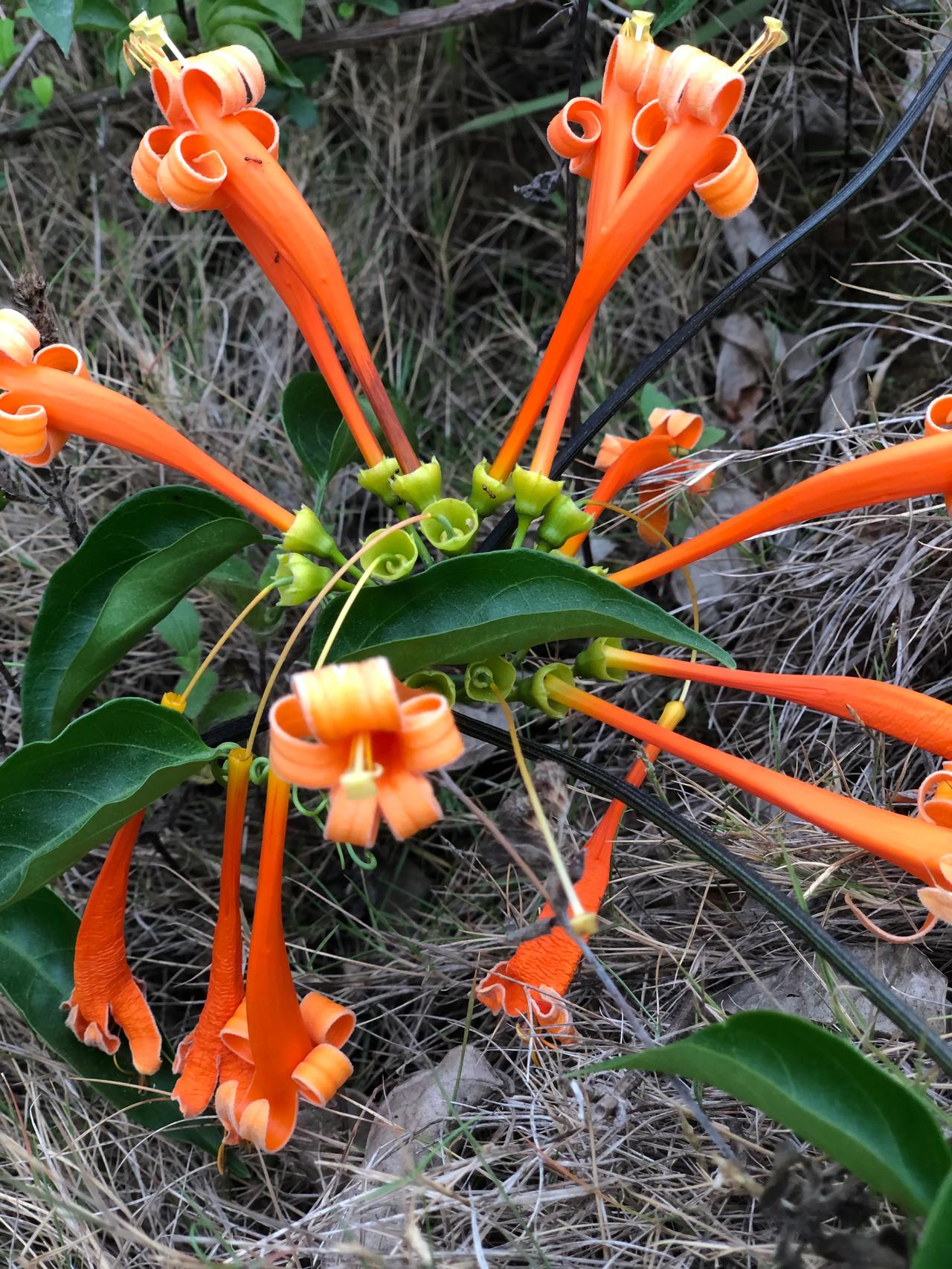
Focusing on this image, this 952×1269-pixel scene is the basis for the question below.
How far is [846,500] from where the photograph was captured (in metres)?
1.26

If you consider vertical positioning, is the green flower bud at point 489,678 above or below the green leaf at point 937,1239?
above

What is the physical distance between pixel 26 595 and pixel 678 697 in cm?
116

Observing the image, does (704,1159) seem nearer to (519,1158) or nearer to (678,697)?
(519,1158)

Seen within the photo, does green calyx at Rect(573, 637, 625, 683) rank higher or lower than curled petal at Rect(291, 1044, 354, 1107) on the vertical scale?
higher

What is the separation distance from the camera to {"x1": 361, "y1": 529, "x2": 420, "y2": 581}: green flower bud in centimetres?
122

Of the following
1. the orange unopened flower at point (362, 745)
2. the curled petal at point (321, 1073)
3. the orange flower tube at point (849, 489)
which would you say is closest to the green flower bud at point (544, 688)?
the orange flower tube at point (849, 489)

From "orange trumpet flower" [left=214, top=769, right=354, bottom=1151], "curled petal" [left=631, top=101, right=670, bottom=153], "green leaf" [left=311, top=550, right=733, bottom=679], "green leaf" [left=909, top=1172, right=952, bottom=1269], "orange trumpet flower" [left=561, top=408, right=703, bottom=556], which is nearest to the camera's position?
"green leaf" [left=909, top=1172, right=952, bottom=1269]

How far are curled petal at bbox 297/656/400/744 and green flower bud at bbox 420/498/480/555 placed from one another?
1.14 feet

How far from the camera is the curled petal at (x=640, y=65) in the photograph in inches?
52.6

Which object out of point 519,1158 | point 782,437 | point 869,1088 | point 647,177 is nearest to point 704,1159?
point 519,1158

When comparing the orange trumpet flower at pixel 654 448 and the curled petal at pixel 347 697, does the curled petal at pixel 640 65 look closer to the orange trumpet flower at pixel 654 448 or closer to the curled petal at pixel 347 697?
the orange trumpet flower at pixel 654 448

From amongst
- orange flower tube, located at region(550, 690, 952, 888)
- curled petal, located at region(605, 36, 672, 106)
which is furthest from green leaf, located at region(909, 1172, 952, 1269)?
curled petal, located at region(605, 36, 672, 106)

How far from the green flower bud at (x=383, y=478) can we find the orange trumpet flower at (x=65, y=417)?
102 mm

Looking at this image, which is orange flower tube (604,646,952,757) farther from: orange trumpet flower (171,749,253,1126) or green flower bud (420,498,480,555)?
orange trumpet flower (171,749,253,1126)
